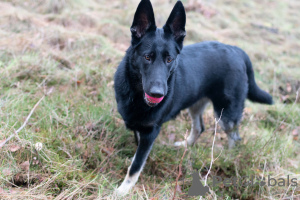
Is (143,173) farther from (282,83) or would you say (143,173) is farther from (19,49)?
(282,83)

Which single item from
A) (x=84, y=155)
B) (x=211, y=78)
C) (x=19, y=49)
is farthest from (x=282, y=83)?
(x=19, y=49)

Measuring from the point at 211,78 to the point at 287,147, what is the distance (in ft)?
4.29

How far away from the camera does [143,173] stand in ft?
8.87

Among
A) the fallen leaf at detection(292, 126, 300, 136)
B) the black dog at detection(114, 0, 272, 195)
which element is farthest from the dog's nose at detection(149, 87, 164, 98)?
the fallen leaf at detection(292, 126, 300, 136)

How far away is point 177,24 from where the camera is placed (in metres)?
2.31

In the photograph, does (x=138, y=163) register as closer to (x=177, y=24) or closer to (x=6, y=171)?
(x=6, y=171)

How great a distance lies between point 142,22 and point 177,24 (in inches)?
13.1

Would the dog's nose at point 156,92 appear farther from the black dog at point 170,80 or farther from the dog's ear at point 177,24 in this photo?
the dog's ear at point 177,24

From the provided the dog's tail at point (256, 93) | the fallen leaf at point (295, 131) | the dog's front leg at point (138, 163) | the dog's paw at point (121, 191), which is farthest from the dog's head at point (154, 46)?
the fallen leaf at point (295, 131)

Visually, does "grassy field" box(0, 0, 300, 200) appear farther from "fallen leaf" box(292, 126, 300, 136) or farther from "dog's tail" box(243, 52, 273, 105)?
"dog's tail" box(243, 52, 273, 105)

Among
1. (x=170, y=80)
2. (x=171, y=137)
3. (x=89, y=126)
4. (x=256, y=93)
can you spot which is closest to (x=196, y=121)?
(x=171, y=137)

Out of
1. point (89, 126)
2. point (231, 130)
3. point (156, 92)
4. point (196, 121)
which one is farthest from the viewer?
point (196, 121)

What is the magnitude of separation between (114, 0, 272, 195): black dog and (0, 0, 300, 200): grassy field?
315 mm

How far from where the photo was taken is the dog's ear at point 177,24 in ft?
7.42
